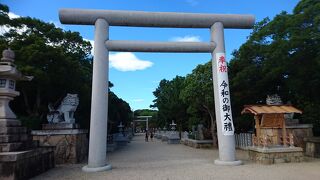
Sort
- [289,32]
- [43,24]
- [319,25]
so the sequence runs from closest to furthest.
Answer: [319,25]
[289,32]
[43,24]

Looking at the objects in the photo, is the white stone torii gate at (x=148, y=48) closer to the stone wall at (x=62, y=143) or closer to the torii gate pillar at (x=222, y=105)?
the torii gate pillar at (x=222, y=105)

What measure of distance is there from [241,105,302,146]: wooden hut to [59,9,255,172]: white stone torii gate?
4.56 feet

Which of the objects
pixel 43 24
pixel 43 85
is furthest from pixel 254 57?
pixel 43 24

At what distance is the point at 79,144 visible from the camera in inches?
596

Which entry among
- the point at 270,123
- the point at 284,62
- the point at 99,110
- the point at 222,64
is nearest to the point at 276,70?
the point at 284,62

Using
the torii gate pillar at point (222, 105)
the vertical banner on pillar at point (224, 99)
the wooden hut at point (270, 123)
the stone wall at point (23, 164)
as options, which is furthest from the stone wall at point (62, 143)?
the wooden hut at point (270, 123)

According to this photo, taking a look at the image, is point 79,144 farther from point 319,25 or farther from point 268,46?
point 319,25

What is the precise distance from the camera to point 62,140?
47.6 feet

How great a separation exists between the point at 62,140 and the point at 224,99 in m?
7.43

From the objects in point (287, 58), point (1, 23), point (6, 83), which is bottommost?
point (6, 83)

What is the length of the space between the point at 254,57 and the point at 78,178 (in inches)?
469

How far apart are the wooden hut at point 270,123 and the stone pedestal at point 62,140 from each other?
7.63m

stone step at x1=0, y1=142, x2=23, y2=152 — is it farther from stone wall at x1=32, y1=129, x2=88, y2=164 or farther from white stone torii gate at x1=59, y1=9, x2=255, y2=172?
stone wall at x1=32, y1=129, x2=88, y2=164

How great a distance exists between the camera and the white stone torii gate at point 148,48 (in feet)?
38.3
